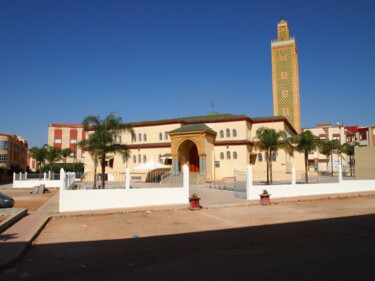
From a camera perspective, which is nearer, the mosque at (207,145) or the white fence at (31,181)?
the mosque at (207,145)

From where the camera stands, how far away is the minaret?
44.7 metres

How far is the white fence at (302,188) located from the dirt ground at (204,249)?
18.3ft

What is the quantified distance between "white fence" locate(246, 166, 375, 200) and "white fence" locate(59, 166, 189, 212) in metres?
4.06

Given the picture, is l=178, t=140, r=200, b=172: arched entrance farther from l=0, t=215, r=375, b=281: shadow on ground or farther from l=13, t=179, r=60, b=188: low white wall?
l=0, t=215, r=375, b=281: shadow on ground

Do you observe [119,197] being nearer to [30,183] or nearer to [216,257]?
[216,257]

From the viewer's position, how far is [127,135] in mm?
40219

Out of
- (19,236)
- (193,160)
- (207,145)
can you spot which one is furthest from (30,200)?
(193,160)

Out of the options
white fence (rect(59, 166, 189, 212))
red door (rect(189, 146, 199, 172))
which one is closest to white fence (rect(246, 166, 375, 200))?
white fence (rect(59, 166, 189, 212))

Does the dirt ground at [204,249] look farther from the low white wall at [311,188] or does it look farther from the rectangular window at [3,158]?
the rectangular window at [3,158]

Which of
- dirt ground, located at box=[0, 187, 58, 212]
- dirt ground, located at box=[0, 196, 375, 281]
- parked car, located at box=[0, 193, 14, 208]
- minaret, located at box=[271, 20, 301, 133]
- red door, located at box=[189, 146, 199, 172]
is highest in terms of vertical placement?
minaret, located at box=[271, 20, 301, 133]

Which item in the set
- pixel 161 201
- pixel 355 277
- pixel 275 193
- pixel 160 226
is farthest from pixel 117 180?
pixel 355 277

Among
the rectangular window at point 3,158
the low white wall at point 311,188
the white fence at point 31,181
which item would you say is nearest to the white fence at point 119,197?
the low white wall at point 311,188

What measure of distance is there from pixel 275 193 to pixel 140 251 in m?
13.5

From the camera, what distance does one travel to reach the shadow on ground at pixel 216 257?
558cm
